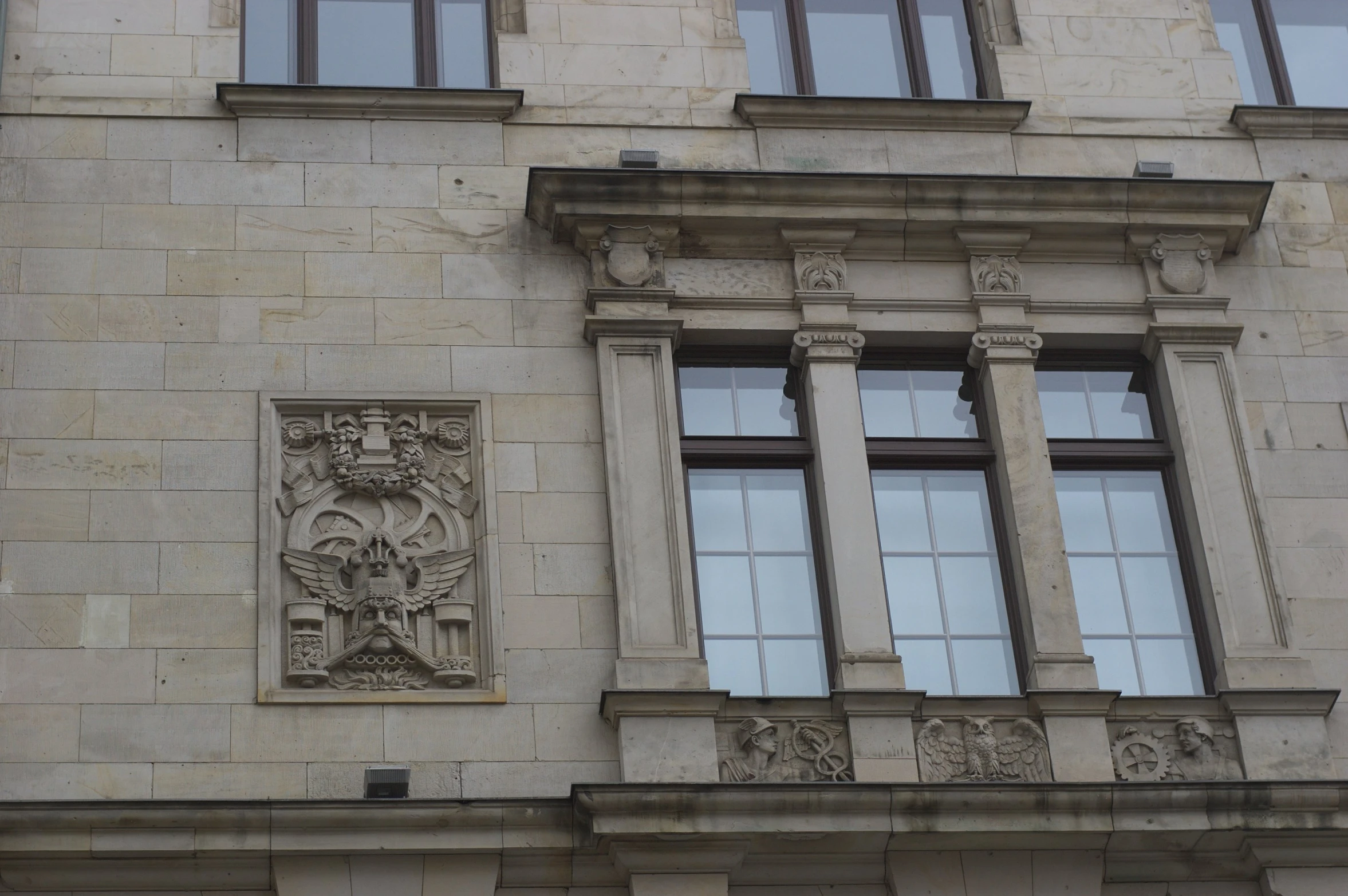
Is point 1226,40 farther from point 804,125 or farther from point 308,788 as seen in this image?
point 308,788

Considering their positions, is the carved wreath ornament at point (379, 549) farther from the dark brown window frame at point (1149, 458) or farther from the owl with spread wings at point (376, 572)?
the dark brown window frame at point (1149, 458)

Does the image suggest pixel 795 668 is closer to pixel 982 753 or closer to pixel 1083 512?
pixel 982 753

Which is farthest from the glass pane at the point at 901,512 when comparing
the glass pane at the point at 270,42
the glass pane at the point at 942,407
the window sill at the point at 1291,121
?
the glass pane at the point at 270,42

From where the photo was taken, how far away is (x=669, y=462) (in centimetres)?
1345

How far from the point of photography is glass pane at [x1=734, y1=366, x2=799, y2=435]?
14.1 m

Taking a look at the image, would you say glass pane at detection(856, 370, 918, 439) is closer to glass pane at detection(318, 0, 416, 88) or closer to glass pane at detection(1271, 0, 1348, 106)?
glass pane at detection(318, 0, 416, 88)

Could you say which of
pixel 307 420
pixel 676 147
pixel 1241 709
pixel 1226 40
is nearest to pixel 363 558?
pixel 307 420

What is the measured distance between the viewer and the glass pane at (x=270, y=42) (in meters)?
15.2

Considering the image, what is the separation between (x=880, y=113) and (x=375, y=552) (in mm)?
4861

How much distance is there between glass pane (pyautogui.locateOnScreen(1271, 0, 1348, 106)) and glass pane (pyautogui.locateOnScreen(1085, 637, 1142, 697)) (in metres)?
4.87

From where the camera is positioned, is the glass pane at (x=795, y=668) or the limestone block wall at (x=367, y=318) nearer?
the limestone block wall at (x=367, y=318)

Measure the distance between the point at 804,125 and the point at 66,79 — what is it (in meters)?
4.90

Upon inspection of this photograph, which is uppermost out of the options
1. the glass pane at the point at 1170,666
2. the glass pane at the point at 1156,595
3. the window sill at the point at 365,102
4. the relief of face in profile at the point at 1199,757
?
the window sill at the point at 365,102

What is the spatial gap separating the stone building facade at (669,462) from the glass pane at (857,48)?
12cm
